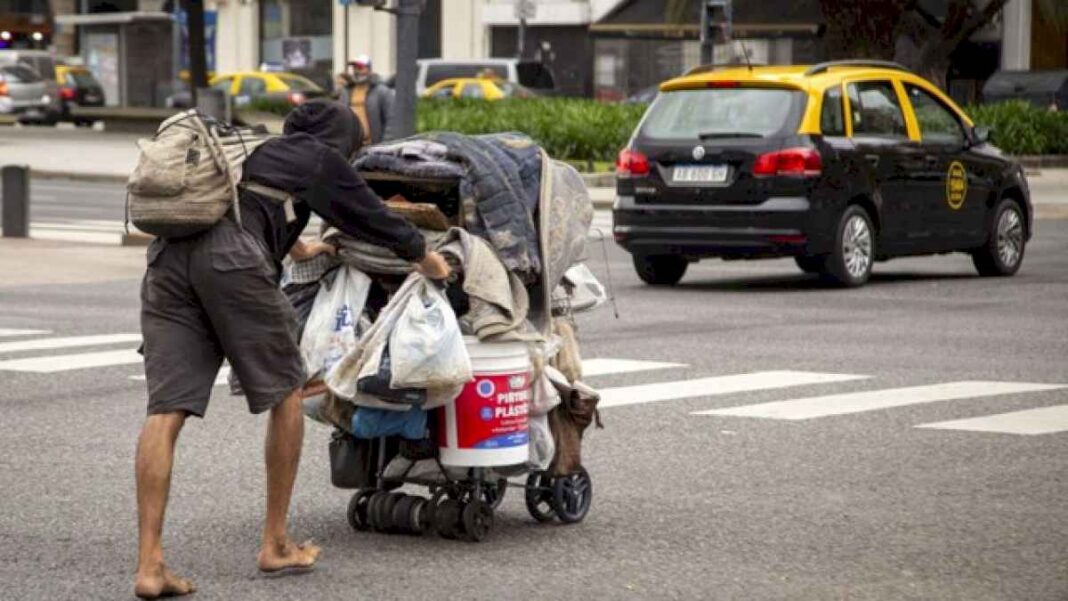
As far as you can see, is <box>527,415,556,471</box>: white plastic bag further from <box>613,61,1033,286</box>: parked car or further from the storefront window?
the storefront window

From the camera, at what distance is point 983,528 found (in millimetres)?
8227

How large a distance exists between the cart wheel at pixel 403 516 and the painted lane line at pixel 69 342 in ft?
21.6

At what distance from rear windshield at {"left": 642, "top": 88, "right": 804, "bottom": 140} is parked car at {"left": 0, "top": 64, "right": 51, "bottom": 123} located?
43.4 metres

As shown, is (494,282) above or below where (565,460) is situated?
above

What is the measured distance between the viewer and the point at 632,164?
18.5m

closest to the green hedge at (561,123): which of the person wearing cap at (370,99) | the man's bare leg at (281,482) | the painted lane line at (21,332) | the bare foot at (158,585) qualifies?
the person wearing cap at (370,99)

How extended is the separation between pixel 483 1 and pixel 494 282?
186 feet

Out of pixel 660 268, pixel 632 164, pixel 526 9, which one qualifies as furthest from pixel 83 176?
pixel 526 9

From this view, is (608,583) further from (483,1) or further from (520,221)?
(483,1)

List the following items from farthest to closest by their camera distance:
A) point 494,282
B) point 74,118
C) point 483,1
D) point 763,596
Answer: point 483,1
point 74,118
point 494,282
point 763,596

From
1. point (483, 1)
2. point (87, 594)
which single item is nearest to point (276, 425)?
point (87, 594)

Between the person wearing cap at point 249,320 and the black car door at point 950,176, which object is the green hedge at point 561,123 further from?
the person wearing cap at point 249,320

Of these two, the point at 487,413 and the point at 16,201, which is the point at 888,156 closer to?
the point at 16,201

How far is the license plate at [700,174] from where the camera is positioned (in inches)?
709
